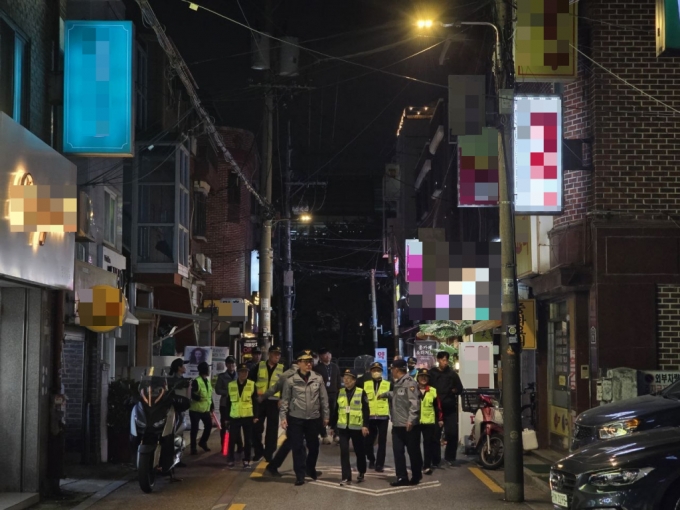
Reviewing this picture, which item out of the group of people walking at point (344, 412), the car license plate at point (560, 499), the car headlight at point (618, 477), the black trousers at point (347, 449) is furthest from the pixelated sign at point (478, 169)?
the car headlight at point (618, 477)

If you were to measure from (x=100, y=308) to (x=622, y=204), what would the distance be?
9384mm

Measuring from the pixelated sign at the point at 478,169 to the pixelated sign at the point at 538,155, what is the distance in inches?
19.6

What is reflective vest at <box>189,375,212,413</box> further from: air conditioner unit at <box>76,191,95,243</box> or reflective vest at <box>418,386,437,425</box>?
reflective vest at <box>418,386,437,425</box>

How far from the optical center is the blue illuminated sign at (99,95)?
13969mm

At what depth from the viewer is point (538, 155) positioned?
15.8m

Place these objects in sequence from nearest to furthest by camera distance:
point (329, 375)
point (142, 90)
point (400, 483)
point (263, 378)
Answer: point (400, 483)
point (263, 378)
point (329, 375)
point (142, 90)

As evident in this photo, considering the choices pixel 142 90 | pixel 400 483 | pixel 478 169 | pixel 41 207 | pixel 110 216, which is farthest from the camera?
pixel 142 90

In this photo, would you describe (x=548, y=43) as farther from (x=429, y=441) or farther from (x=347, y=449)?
(x=347, y=449)

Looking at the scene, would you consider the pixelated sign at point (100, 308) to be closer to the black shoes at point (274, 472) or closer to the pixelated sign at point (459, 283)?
the black shoes at point (274, 472)

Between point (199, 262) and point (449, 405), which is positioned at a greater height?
point (199, 262)

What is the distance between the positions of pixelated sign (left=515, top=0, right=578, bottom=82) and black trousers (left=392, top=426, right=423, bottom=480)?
6.18 metres

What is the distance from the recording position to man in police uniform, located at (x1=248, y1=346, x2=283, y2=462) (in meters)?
15.9

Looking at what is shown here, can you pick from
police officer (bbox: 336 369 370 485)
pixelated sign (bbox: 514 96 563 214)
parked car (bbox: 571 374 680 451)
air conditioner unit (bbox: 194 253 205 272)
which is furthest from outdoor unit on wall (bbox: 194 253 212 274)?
parked car (bbox: 571 374 680 451)

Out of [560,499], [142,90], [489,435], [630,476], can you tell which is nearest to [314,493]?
[489,435]
